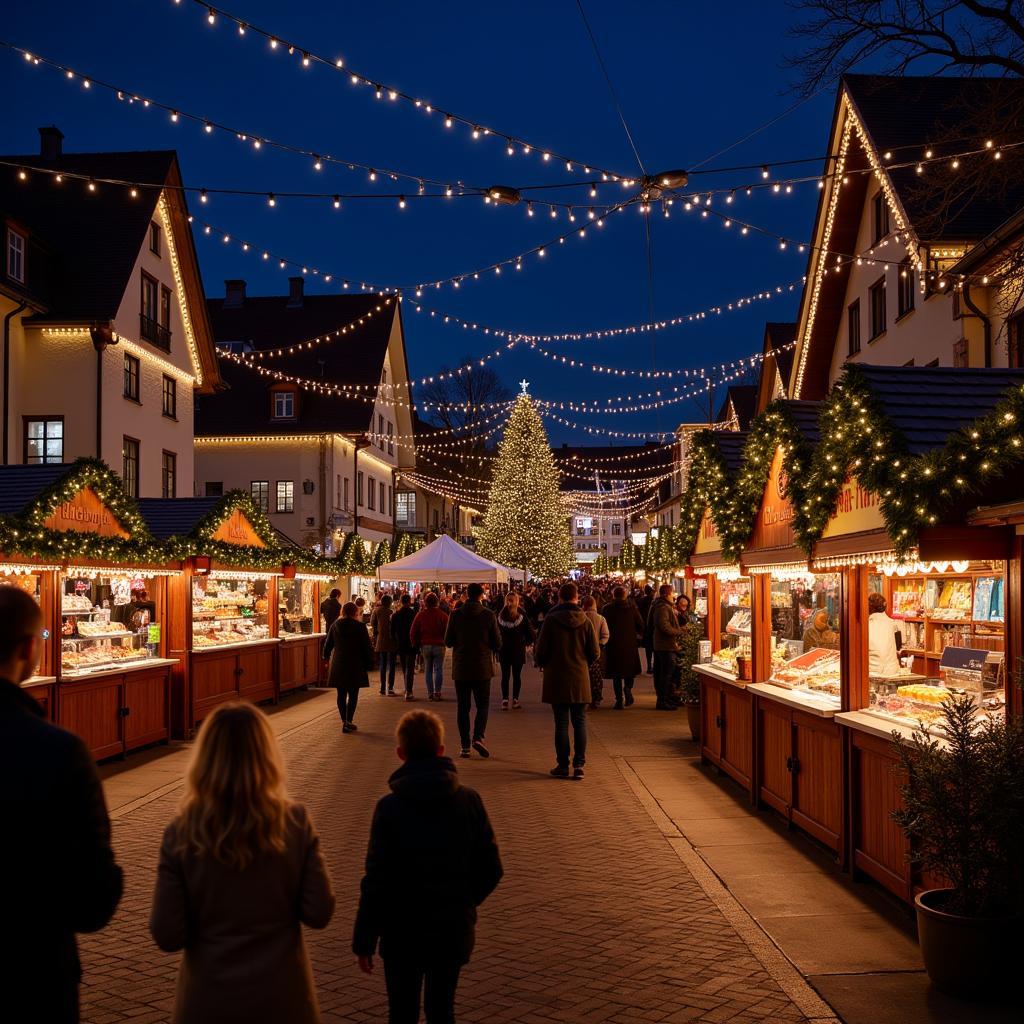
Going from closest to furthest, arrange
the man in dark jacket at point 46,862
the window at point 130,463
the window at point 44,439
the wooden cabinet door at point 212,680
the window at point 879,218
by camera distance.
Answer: the man in dark jacket at point 46,862
the wooden cabinet door at point 212,680
the window at point 879,218
the window at point 44,439
the window at point 130,463

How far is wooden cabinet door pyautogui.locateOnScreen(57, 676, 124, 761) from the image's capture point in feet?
40.2

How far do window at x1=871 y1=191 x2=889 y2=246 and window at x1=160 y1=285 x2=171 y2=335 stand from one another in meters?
18.5

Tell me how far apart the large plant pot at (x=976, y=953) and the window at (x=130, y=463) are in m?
25.6

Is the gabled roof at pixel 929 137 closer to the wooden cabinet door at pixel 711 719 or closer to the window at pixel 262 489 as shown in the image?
the wooden cabinet door at pixel 711 719

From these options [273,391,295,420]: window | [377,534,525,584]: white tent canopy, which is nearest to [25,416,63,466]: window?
[377,534,525,584]: white tent canopy

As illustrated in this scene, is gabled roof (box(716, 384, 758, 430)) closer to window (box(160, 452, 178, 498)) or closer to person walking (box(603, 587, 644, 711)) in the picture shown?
window (box(160, 452, 178, 498))

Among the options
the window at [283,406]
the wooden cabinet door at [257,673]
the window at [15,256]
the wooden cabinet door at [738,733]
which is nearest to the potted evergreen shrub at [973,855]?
the wooden cabinet door at [738,733]

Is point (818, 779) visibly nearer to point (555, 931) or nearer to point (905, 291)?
point (555, 931)

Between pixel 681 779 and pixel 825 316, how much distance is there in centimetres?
1722

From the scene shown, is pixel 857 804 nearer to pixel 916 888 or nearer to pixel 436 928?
pixel 916 888

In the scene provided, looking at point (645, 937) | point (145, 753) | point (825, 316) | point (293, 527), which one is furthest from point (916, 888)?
point (293, 527)

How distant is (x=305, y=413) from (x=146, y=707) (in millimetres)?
30262

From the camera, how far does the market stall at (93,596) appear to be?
39.4ft

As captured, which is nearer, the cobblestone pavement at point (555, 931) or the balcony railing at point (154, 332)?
the cobblestone pavement at point (555, 931)
